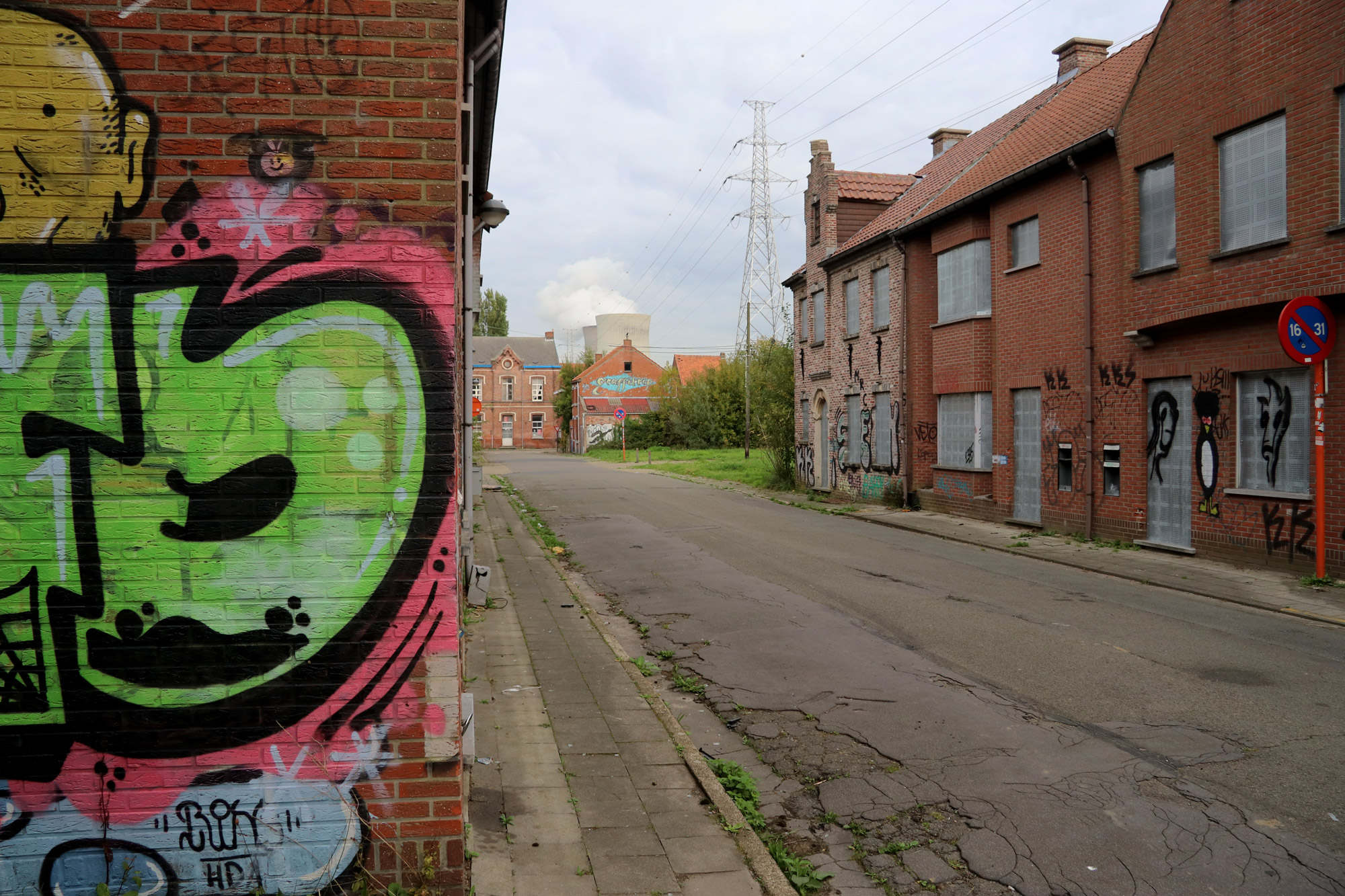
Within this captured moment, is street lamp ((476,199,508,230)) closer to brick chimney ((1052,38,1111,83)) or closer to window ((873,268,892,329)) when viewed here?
window ((873,268,892,329))

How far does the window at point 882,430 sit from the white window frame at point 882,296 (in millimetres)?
1806

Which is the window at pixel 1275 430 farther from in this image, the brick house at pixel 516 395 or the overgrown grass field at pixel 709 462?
the brick house at pixel 516 395

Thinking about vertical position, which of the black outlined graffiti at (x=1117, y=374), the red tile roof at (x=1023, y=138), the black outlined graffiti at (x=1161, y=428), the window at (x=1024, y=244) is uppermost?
the red tile roof at (x=1023, y=138)

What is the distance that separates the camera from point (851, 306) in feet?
81.8

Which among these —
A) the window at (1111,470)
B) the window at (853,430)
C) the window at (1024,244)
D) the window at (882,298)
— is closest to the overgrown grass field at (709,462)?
the window at (853,430)

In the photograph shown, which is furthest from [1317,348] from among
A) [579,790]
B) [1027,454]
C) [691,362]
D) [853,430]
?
[691,362]

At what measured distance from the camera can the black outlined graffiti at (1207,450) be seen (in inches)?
495

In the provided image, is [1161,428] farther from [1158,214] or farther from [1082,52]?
[1082,52]

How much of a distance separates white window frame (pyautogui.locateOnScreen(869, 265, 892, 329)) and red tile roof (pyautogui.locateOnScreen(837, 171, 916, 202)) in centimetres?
382

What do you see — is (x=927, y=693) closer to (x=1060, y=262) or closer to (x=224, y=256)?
(x=224, y=256)

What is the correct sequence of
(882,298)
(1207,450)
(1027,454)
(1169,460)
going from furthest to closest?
1. (882,298)
2. (1027,454)
3. (1169,460)
4. (1207,450)

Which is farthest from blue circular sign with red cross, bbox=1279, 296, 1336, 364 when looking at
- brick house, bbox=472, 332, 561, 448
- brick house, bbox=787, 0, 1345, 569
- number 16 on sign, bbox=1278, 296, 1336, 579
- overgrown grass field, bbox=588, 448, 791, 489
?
brick house, bbox=472, 332, 561, 448

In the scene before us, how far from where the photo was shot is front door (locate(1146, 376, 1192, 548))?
1316 centimetres

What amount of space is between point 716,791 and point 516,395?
84.1 m
